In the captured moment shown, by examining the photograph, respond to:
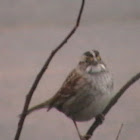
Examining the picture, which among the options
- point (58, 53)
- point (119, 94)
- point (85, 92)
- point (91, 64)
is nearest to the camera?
point (119, 94)

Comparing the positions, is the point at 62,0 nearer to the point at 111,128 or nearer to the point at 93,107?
the point at 111,128

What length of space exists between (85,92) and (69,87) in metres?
0.11

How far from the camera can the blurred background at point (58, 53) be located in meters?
10.2

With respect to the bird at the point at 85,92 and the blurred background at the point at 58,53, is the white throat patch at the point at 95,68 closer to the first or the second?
the bird at the point at 85,92

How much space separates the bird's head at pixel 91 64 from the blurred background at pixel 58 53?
4844 mm

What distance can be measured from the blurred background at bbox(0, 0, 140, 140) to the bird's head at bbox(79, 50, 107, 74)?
4844 millimetres

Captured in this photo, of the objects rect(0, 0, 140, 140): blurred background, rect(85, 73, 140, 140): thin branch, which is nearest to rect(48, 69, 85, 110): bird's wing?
rect(85, 73, 140, 140): thin branch

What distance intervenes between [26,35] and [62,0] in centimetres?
292

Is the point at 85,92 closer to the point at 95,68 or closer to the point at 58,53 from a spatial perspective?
the point at 95,68

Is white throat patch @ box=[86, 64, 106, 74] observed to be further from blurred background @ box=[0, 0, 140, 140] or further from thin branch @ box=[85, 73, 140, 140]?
blurred background @ box=[0, 0, 140, 140]

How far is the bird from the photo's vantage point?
462 centimetres

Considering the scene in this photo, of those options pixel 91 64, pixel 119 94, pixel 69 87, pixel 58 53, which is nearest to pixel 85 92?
pixel 69 87

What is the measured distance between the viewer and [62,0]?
17.0 metres

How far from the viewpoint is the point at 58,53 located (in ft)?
43.2
